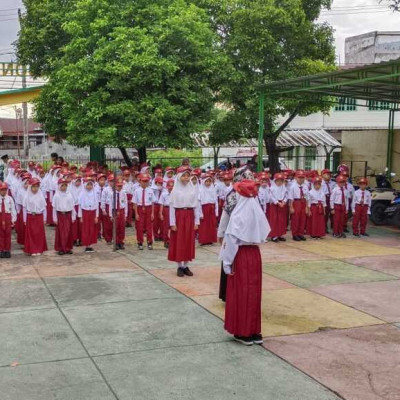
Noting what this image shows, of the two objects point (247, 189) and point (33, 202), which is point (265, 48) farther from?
point (247, 189)

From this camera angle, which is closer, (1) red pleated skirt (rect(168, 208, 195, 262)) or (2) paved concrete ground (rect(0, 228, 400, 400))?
(2) paved concrete ground (rect(0, 228, 400, 400))

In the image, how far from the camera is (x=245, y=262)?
626cm

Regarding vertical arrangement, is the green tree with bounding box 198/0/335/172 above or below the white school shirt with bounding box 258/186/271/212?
above

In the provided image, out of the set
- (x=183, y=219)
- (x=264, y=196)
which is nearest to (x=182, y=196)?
(x=183, y=219)

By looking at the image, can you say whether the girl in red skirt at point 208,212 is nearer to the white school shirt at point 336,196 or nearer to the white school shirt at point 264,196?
the white school shirt at point 264,196

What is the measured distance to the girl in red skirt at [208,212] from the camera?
13047mm

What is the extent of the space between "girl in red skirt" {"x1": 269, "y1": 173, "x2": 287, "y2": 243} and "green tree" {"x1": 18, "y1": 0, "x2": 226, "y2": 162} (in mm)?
4424

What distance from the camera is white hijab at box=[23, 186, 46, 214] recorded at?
37.3 ft

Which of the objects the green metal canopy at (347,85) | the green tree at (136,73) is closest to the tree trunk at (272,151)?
the green metal canopy at (347,85)

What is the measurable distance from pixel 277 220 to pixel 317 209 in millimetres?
1073

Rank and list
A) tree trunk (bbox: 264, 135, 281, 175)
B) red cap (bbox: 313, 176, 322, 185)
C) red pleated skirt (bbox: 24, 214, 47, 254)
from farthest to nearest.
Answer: tree trunk (bbox: 264, 135, 281, 175), red cap (bbox: 313, 176, 322, 185), red pleated skirt (bbox: 24, 214, 47, 254)

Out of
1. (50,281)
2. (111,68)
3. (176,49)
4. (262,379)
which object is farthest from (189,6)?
(262,379)

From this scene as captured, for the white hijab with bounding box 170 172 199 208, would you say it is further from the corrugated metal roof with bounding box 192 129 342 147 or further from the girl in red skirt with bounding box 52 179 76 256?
Result: the corrugated metal roof with bounding box 192 129 342 147

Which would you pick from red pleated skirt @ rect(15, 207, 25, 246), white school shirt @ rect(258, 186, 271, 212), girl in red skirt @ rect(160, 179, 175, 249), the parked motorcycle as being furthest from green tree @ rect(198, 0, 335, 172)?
red pleated skirt @ rect(15, 207, 25, 246)
